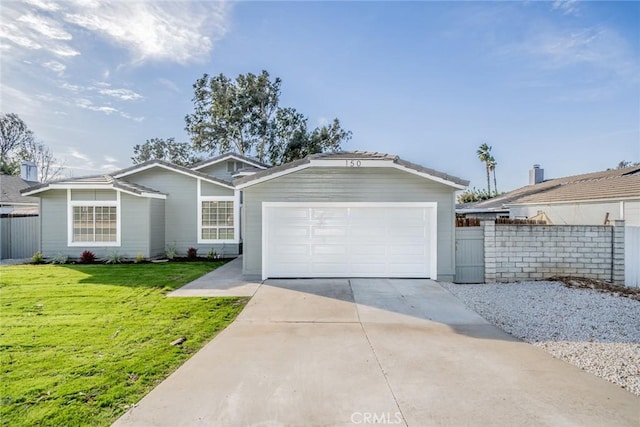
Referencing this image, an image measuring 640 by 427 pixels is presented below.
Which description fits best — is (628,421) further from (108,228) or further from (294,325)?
(108,228)

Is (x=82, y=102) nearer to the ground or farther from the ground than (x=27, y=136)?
nearer to the ground

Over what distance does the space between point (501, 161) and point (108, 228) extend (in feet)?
142

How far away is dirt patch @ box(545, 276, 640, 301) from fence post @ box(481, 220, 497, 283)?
167cm

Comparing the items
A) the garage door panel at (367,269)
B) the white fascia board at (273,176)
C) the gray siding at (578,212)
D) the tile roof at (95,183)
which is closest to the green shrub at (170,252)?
the tile roof at (95,183)

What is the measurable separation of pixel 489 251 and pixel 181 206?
40.4ft

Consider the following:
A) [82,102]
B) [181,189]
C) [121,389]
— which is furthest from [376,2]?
[82,102]

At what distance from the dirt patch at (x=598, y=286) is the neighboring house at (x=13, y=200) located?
83.8ft

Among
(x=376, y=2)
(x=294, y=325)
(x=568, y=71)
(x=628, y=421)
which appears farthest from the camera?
(x=568, y=71)

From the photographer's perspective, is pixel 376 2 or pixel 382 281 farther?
pixel 376 2

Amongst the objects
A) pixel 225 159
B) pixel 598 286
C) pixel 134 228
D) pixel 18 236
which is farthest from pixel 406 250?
pixel 18 236

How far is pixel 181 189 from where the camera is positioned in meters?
14.0

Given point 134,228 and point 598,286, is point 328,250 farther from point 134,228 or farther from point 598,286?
point 134,228

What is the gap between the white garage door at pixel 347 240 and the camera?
934 cm

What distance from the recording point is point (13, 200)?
19.1m
